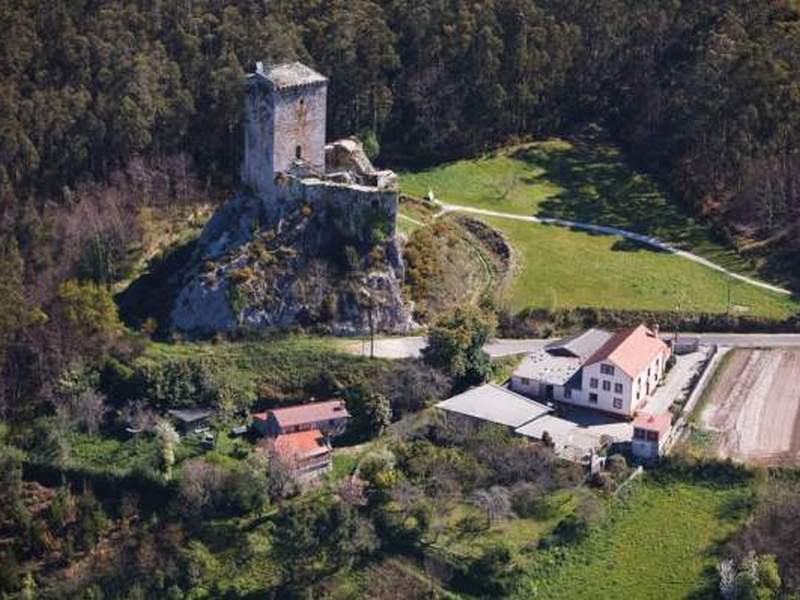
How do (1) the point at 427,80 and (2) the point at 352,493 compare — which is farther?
(1) the point at 427,80

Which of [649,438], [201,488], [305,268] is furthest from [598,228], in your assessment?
[201,488]

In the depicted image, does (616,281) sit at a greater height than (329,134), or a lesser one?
lesser

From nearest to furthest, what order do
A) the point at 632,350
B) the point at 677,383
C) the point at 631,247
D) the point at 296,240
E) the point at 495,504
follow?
1. the point at 495,504
2. the point at 632,350
3. the point at 677,383
4. the point at 296,240
5. the point at 631,247

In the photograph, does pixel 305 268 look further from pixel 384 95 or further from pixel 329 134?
pixel 384 95

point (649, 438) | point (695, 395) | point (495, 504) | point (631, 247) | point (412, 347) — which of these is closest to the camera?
point (495, 504)

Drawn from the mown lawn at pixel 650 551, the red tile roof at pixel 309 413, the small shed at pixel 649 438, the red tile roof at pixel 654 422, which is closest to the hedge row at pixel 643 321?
the red tile roof at pixel 654 422

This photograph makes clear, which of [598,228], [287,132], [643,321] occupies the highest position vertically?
[287,132]

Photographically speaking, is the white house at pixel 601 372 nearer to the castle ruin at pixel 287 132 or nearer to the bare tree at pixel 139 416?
the castle ruin at pixel 287 132

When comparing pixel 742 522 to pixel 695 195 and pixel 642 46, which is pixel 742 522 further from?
pixel 642 46

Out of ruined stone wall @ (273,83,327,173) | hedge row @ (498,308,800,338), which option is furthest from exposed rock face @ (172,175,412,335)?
hedge row @ (498,308,800,338)
